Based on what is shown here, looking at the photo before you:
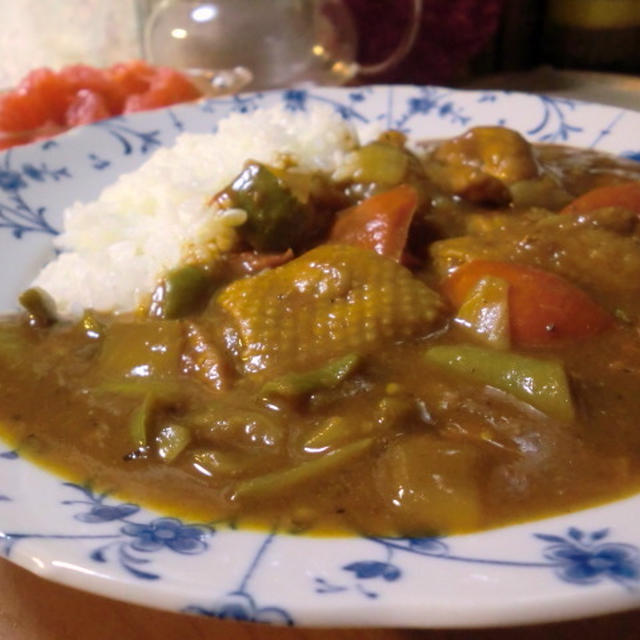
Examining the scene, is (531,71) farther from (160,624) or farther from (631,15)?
(160,624)

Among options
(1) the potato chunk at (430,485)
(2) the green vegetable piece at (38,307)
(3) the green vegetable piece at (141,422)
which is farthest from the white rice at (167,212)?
(1) the potato chunk at (430,485)

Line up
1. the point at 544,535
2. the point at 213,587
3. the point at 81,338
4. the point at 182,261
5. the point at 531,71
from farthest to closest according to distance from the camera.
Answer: the point at 531,71 → the point at 182,261 → the point at 81,338 → the point at 544,535 → the point at 213,587

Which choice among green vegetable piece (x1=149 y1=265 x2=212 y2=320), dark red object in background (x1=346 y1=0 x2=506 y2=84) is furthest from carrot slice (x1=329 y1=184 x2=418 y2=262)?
dark red object in background (x1=346 y1=0 x2=506 y2=84)

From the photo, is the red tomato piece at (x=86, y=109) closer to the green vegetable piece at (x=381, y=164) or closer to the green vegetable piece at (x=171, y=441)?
the green vegetable piece at (x=381, y=164)

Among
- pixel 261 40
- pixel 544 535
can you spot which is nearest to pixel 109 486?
pixel 544 535

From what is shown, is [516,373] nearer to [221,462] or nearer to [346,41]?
[221,462]

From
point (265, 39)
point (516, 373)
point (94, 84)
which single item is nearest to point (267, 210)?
point (516, 373)
